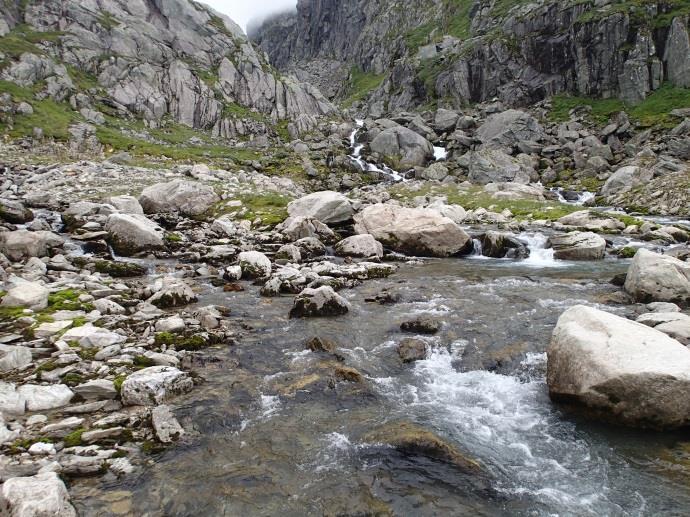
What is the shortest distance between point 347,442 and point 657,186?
52754 mm

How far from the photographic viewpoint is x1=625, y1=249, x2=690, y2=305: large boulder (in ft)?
53.6

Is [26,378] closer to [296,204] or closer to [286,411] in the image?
[286,411]

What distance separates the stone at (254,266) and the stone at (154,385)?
10.9m

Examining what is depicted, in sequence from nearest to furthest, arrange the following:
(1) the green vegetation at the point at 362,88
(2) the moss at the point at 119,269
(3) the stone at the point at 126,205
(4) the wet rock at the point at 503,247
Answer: (2) the moss at the point at 119,269 < (4) the wet rock at the point at 503,247 < (3) the stone at the point at 126,205 < (1) the green vegetation at the point at 362,88

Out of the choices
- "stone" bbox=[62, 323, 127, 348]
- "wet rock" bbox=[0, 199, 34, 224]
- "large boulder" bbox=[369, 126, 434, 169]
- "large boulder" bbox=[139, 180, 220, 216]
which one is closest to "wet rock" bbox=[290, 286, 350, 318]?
"stone" bbox=[62, 323, 127, 348]

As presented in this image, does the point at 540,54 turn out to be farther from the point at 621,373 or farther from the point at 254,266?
the point at 621,373

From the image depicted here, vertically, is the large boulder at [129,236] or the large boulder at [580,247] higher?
the large boulder at [129,236]

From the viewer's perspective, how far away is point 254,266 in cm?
2159

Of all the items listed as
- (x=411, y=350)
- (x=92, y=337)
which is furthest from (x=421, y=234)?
(x=92, y=337)

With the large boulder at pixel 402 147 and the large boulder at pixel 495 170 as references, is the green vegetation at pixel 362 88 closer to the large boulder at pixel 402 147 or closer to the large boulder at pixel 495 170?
the large boulder at pixel 402 147

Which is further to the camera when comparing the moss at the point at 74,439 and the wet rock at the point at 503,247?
the wet rock at the point at 503,247

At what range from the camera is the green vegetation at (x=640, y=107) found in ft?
267

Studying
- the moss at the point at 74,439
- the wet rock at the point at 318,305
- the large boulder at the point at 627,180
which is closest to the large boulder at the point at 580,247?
the wet rock at the point at 318,305

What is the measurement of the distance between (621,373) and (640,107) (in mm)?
103976
